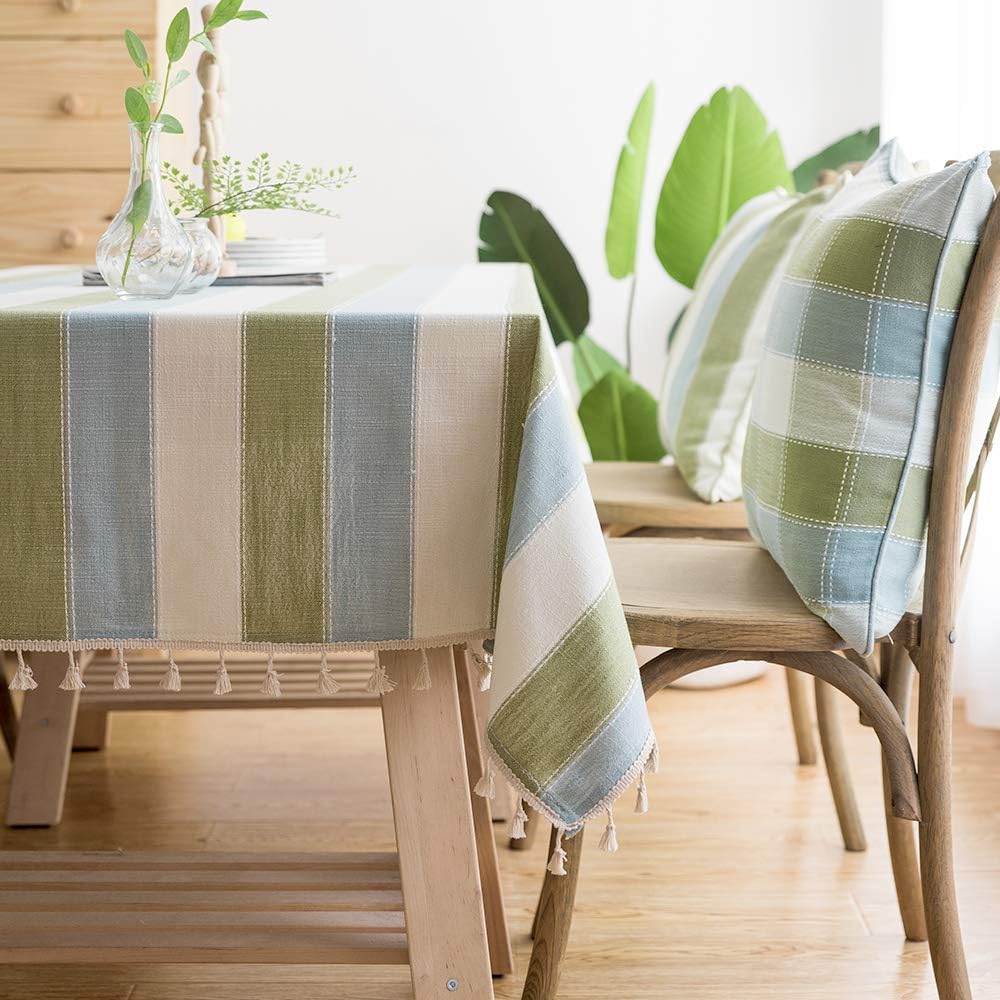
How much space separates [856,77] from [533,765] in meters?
2.42

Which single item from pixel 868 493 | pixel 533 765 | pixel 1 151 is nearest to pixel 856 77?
pixel 1 151

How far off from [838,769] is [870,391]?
78 centimetres

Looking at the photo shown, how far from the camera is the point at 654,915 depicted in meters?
1.67

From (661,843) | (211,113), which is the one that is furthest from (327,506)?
(661,843)

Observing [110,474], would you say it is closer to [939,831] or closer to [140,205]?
[140,205]

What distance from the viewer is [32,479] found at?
3.54 ft

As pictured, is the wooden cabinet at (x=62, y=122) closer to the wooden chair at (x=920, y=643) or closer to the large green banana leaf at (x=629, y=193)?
the large green banana leaf at (x=629, y=193)

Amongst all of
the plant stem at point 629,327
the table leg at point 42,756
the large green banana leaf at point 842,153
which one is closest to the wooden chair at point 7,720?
the table leg at point 42,756

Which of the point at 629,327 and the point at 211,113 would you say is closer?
the point at 211,113

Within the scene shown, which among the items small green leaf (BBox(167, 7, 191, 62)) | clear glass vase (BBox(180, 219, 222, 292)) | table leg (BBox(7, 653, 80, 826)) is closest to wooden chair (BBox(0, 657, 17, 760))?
table leg (BBox(7, 653, 80, 826))

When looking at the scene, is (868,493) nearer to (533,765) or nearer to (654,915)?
(533,765)

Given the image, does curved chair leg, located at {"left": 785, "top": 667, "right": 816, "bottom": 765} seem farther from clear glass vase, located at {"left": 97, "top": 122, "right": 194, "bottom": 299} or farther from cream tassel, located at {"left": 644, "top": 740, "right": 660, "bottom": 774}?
clear glass vase, located at {"left": 97, "top": 122, "right": 194, "bottom": 299}

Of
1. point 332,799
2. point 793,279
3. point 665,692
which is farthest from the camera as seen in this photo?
point 665,692

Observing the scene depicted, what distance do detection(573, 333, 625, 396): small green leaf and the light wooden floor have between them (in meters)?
0.77
